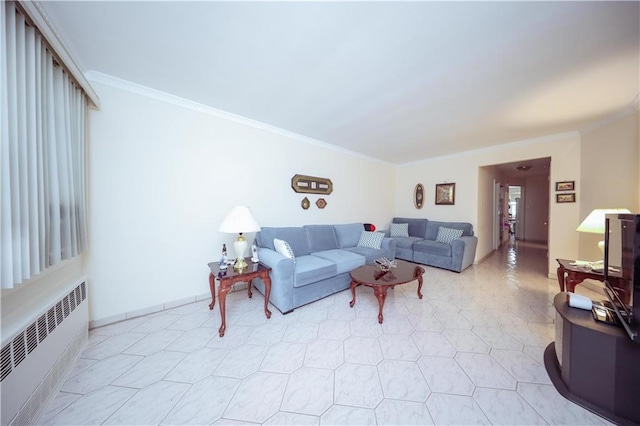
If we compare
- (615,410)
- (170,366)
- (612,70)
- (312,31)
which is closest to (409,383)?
(615,410)

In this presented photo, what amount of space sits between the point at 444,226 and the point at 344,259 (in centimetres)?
289

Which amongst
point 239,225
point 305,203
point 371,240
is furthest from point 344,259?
point 239,225

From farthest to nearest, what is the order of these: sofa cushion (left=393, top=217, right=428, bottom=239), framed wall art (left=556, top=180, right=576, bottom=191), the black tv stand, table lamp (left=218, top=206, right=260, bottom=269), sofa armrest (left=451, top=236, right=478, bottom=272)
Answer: sofa cushion (left=393, top=217, right=428, bottom=239), sofa armrest (left=451, top=236, right=478, bottom=272), framed wall art (left=556, top=180, right=576, bottom=191), table lamp (left=218, top=206, right=260, bottom=269), the black tv stand

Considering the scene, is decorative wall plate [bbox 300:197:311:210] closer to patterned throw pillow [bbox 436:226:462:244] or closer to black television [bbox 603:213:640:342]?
patterned throw pillow [bbox 436:226:462:244]

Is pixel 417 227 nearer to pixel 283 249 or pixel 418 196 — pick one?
pixel 418 196

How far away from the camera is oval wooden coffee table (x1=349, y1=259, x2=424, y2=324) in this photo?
6.97 ft

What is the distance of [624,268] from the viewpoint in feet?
4.06

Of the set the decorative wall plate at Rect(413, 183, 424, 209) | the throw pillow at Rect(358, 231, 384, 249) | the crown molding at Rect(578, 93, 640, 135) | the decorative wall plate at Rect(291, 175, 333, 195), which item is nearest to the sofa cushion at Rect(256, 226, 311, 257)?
the decorative wall plate at Rect(291, 175, 333, 195)

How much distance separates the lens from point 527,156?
3684mm

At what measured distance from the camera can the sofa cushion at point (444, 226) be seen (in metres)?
4.21

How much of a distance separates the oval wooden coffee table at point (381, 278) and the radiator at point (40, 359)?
2281mm

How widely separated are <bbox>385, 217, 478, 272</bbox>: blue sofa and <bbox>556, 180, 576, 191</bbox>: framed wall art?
1383mm

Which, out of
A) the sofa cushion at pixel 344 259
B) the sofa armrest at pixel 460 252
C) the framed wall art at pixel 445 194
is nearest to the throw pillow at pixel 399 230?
the framed wall art at pixel 445 194

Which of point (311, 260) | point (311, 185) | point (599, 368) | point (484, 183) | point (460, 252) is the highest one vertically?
point (484, 183)
